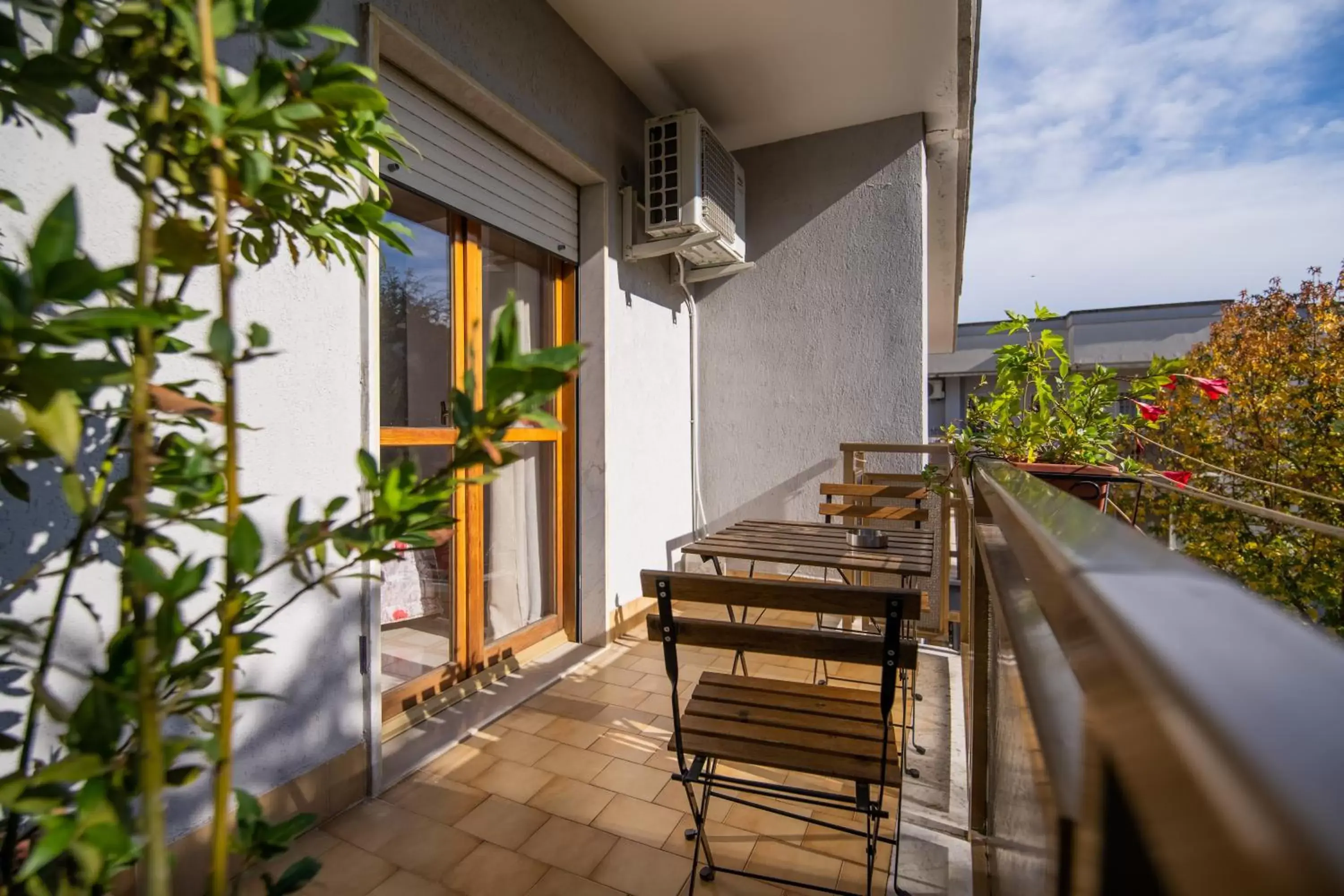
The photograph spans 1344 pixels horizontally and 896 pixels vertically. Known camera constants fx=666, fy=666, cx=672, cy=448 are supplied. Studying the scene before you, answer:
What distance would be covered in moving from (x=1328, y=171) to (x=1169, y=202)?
435 cm

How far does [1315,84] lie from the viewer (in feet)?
27.8

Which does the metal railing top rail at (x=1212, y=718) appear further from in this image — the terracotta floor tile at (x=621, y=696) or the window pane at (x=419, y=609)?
the terracotta floor tile at (x=621, y=696)

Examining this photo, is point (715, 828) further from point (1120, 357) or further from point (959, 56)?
point (1120, 357)

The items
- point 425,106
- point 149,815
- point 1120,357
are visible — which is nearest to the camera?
point 149,815

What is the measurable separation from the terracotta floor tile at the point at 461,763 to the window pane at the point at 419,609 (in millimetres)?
356

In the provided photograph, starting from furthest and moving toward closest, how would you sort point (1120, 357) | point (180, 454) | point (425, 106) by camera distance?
1. point (1120, 357)
2. point (425, 106)
3. point (180, 454)

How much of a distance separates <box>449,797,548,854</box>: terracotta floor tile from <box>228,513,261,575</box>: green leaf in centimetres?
181

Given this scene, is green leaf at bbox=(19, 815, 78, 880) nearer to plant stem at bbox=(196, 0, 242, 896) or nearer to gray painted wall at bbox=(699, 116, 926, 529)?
plant stem at bbox=(196, 0, 242, 896)

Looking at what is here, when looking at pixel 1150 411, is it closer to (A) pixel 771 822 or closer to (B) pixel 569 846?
(A) pixel 771 822

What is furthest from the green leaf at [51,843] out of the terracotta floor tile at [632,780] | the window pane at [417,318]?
the window pane at [417,318]

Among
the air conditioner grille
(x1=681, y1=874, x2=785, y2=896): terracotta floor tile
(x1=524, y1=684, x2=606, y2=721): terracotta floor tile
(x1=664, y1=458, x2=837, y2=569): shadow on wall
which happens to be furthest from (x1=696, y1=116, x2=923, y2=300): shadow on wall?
(x1=681, y1=874, x2=785, y2=896): terracotta floor tile

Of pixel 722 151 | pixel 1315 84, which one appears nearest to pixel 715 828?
pixel 722 151

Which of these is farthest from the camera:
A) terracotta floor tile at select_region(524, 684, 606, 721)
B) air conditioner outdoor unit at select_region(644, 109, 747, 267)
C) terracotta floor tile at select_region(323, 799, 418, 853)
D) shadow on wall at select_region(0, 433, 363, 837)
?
air conditioner outdoor unit at select_region(644, 109, 747, 267)

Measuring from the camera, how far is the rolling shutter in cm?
255
